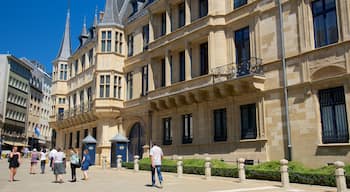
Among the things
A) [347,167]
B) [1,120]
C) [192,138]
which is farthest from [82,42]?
[347,167]

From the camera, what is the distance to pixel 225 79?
22578 millimetres

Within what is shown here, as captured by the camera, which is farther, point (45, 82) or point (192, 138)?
point (45, 82)

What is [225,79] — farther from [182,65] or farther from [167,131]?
[167,131]

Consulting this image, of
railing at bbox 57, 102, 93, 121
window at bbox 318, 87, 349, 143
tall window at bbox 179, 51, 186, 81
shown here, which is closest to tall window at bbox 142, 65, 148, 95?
tall window at bbox 179, 51, 186, 81

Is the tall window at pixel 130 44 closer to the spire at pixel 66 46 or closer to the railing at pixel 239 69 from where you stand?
the railing at pixel 239 69

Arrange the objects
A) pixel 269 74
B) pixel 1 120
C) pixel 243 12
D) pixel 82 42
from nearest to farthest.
Answer: pixel 269 74, pixel 243 12, pixel 82 42, pixel 1 120

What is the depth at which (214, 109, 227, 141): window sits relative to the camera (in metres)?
23.1

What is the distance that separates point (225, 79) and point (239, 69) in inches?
41.1

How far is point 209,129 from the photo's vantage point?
78.3 feet

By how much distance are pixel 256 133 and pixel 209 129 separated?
368 centimetres

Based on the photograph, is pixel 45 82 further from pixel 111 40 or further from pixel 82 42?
pixel 111 40

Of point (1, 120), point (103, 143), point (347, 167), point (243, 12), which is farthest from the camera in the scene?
point (1, 120)

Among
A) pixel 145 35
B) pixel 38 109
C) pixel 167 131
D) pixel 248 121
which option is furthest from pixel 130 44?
pixel 38 109

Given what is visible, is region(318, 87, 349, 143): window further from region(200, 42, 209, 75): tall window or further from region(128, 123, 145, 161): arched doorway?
region(128, 123, 145, 161): arched doorway
